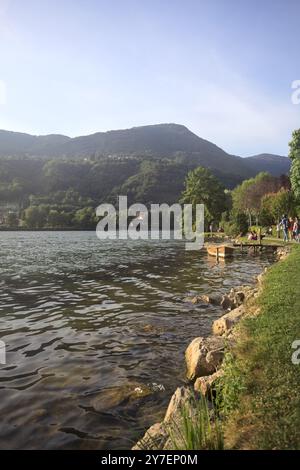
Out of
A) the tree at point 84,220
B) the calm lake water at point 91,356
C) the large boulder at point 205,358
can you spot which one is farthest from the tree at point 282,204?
the tree at point 84,220

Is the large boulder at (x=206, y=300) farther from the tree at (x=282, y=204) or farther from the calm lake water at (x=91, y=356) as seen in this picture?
the tree at (x=282, y=204)

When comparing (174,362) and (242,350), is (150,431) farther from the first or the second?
(174,362)

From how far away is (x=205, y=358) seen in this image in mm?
10406

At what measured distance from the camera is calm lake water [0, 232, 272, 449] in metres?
8.19

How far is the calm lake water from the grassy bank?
220cm

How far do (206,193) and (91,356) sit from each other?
313 ft

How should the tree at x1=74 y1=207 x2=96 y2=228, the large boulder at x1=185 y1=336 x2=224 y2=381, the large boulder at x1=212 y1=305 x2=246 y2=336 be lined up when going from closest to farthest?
the large boulder at x1=185 y1=336 x2=224 y2=381, the large boulder at x1=212 y1=305 x2=246 y2=336, the tree at x1=74 y1=207 x2=96 y2=228

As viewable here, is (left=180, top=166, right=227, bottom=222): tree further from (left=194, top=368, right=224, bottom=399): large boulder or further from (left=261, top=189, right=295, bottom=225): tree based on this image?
(left=194, top=368, right=224, bottom=399): large boulder

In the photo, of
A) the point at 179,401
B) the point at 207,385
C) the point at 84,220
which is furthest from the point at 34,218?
the point at 179,401

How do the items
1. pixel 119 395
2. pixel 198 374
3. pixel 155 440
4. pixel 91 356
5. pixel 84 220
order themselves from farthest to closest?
pixel 84 220 < pixel 91 356 < pixel 198 374 < pixel 119 395 < pixel 155 440

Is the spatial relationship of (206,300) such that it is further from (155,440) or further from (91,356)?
(155,440)

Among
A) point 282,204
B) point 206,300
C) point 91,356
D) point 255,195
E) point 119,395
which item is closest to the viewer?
point 119,395

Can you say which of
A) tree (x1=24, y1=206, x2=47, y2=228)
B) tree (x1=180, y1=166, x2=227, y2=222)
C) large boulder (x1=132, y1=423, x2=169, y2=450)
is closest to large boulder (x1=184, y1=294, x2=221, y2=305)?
large boulder (x1=132, y1=423, x2=169, y2=450)
